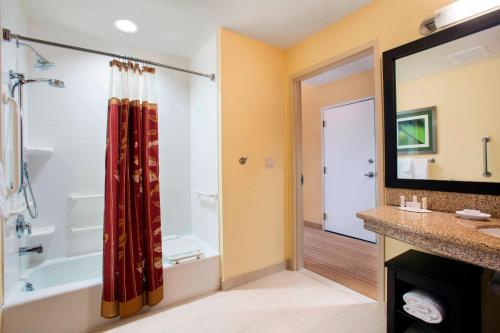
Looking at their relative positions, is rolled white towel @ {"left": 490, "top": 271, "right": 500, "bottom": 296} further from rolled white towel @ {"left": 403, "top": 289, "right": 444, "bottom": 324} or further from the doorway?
the doorway

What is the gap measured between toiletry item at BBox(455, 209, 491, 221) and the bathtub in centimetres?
178

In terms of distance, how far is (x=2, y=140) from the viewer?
1.36 metres

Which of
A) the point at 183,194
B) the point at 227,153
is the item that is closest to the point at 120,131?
the point at 227,153

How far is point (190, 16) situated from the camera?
1960 mm

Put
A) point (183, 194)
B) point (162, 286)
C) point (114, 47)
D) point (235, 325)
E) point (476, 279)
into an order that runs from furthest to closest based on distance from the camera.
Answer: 1. point (183, 194)
2. point (114, 47)
3. point (162, 286)
4. point (235, 325)
5. point (476, 279)

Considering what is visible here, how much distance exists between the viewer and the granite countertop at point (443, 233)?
3.05 ft

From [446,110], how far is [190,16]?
6.56 feet

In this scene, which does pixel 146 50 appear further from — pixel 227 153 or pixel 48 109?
pixel 227 153

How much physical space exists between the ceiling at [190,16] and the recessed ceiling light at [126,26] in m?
0.05

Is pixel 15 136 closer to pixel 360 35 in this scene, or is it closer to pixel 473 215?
pixel 360 35

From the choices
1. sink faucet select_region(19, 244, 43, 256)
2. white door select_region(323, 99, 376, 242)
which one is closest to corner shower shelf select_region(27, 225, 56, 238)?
sink faucet select_region(19, 244, 43, 256)

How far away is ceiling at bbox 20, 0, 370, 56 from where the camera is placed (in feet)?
5.91

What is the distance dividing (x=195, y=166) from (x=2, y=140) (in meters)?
1.54

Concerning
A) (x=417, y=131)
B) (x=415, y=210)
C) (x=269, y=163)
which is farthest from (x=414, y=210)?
(x=269, y=163)
